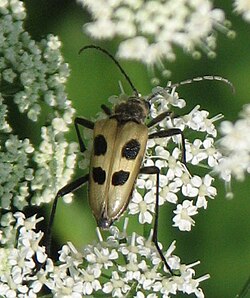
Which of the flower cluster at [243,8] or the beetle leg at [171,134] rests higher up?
the flower cluster at [243,8]

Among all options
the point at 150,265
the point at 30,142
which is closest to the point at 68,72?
the point at 30,142

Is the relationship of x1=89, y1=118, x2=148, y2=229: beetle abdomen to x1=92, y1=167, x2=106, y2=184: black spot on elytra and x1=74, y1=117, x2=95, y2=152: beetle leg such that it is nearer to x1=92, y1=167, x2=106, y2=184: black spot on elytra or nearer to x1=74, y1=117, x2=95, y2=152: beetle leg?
x1=92, y1=167, x2=106, y2=184: black spot on elytra

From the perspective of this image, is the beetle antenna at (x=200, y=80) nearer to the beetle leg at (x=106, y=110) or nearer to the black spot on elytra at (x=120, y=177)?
the beetle leg at (x=106, y=110)

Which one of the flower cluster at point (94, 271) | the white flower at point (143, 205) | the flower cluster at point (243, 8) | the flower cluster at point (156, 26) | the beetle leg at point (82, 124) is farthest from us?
the flower cluster at point (243, 8)

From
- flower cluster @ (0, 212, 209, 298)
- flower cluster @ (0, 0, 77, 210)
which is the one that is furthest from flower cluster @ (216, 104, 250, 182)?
flower cluster @ (0, 0, 77, 210)

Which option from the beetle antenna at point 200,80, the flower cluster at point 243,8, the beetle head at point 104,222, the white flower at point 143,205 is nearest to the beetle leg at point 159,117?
the beetle antenna at point 200,80

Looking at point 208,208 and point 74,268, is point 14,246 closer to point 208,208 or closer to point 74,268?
point 74,268

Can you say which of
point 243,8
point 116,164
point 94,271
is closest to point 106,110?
point 116,164
